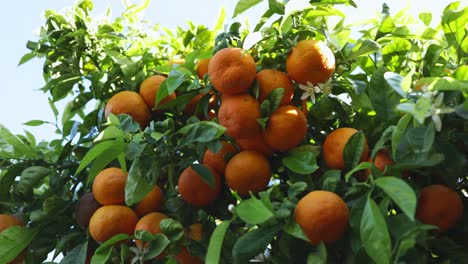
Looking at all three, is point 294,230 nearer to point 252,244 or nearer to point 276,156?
point 252,244

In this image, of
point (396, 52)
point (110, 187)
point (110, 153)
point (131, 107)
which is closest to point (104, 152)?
point (110, 153)

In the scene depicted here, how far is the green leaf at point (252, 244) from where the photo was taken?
1.00 m

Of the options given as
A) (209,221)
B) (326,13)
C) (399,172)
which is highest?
(326,13)

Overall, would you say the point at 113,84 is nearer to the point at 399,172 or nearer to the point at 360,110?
the point at 360,110

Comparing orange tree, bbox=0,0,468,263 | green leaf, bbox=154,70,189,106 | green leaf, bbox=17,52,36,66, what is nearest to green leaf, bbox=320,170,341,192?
orange tree, bbox=0,0,468,263

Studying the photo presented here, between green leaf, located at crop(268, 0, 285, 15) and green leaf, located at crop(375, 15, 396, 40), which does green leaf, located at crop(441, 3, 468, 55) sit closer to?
green leaf, located at crop(375, 15, 396, 40)

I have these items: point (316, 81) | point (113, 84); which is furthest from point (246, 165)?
point (113, 84)

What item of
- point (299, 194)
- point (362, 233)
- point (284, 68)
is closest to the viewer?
point (362, 233)

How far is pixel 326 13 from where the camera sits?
1.26 metres

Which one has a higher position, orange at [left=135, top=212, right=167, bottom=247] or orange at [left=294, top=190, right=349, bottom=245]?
orange at [left=294, top=190, right=349, bottom=245]

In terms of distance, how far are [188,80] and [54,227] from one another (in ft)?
1.30

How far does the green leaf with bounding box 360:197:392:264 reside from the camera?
87cm

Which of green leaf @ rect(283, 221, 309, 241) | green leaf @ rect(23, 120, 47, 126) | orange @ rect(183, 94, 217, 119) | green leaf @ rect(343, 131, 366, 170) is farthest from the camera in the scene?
green leaf @ rect(23, 120, 47, 126)

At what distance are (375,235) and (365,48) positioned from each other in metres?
0.44
